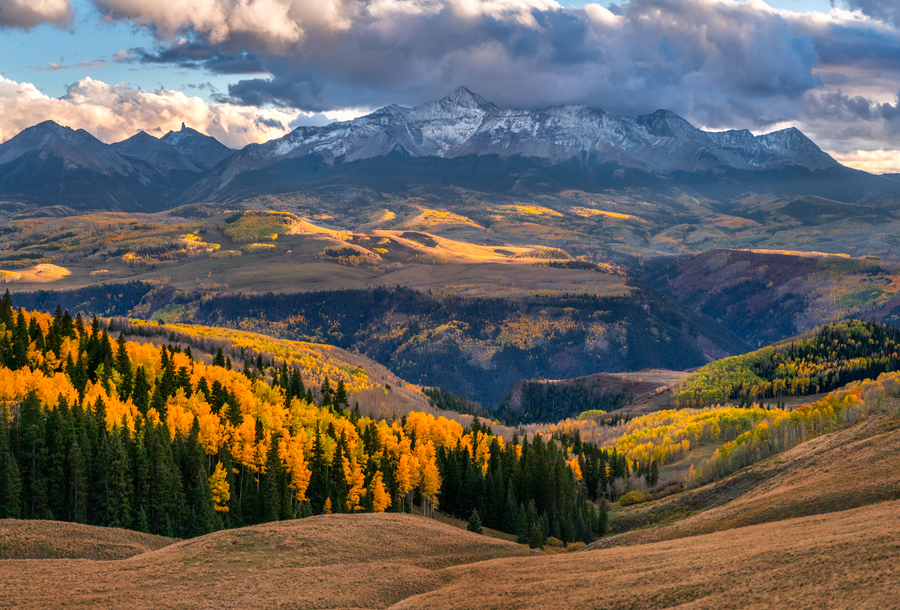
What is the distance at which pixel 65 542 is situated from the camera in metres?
89.7

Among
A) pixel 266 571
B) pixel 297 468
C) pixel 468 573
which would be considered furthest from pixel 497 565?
pixel 297 468

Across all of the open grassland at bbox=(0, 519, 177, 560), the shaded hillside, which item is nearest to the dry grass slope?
A: the shaded hillside

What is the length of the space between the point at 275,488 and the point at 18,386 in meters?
47.9

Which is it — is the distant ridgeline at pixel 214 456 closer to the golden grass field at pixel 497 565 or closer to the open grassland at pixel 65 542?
the open grassland at pixel 65 542

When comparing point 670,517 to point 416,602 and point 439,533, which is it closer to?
point 439,533

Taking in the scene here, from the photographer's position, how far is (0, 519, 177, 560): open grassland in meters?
86.2

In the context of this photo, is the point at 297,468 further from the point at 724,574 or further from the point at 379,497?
the point at 724,574

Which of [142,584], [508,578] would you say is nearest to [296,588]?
[142,584]

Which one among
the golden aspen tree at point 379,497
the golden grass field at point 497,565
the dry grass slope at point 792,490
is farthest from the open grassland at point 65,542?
the dry grass slope at point 792,490

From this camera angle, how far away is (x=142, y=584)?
77.1 metres

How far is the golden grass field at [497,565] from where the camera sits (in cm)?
6016

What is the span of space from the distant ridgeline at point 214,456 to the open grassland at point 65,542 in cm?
1096

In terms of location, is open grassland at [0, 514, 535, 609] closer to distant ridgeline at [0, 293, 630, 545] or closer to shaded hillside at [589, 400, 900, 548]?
distant ridgeline at [0, 293, 630, 545]

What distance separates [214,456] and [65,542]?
151 feet
